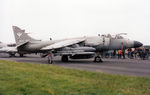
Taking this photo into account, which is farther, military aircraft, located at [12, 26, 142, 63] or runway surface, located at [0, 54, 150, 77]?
military aircraft, located at [12, 26, 142, 63]

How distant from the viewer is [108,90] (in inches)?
223

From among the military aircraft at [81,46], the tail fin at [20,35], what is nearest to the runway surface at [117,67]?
the military aircraft at [81,46]

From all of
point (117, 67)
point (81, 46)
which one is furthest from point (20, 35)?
point (117, 67)

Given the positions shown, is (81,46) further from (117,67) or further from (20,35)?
(20,35)

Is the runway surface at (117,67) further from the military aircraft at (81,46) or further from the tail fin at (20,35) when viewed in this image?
the tail fin at (20,35)

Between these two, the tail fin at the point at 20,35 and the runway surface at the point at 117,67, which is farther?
the tail fin at the point at 20,35

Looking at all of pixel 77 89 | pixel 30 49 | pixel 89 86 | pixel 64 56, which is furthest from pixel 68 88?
pixel 30 49

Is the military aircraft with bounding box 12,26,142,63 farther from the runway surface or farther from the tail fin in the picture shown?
the tail fin

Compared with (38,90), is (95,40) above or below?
above

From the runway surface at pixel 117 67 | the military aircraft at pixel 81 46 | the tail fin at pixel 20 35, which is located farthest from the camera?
the tail fin at pixel 20 35

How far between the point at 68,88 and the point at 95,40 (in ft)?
44.8

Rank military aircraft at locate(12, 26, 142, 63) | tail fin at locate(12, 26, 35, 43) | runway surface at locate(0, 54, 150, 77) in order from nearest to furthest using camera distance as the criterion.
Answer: runway surface at locate(0, 54, 150, 77) < military aircraft at locate(12, 26, 142, 63) < tail fin at locate(12, 26, 35, 43)

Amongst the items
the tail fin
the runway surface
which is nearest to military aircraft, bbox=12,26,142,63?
the runway surface

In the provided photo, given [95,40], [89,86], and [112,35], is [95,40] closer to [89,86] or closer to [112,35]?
[112,35]
